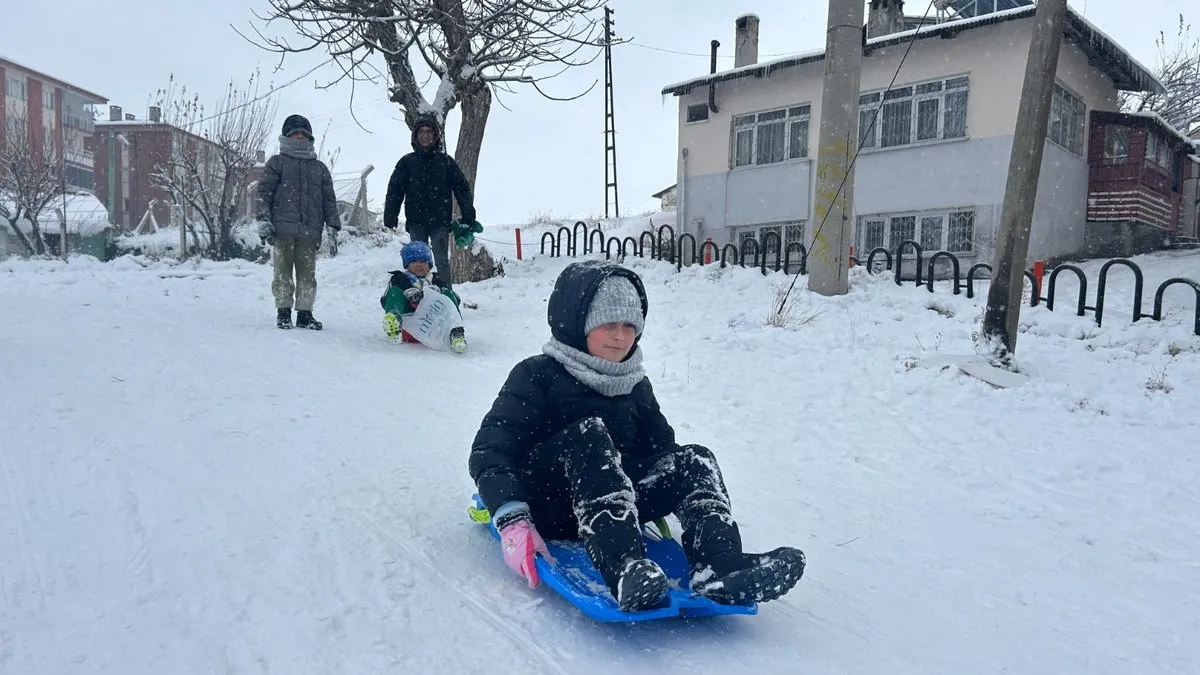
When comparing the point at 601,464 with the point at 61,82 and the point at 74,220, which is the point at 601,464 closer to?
the point at 74,220

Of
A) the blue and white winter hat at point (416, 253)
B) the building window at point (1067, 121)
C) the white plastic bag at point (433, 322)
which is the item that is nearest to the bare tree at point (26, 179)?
the blue and white winter hat at point (416, 253)

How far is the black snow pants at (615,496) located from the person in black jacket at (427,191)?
5465 millimetres

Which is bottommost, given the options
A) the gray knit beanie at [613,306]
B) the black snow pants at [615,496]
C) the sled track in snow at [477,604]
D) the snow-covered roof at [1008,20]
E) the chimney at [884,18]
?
the sled track in snow at [477,604]

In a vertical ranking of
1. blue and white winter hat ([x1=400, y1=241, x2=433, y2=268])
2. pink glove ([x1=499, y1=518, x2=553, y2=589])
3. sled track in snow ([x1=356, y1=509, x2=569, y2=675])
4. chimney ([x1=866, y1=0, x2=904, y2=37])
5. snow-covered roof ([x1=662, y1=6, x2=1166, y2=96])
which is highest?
chimney ([x1=866, y1=0, x2=904, y2=37])

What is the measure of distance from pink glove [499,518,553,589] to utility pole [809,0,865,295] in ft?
21.1

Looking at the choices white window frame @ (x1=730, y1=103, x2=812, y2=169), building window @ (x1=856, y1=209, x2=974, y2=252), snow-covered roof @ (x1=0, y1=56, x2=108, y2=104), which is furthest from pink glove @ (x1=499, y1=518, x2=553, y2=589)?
snow-covered roof @ (x1=0, y1=56, x2=108, y2=104)

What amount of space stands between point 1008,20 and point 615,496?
14.8 meters

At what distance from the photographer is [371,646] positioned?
1986 mm

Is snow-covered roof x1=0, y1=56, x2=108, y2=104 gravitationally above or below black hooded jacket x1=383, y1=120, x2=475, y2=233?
above

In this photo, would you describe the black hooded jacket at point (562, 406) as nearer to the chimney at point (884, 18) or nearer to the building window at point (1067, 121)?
the building window at point (1067, 121)

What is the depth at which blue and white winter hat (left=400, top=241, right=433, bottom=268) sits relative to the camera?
6.88m

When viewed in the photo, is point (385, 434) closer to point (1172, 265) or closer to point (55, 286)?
point (55, 286)

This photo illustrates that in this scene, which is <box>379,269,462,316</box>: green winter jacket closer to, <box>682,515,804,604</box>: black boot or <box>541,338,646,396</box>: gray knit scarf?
<box>541,338,646,396</box>: gray knit scarf

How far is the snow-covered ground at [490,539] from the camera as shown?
6.75 feet
